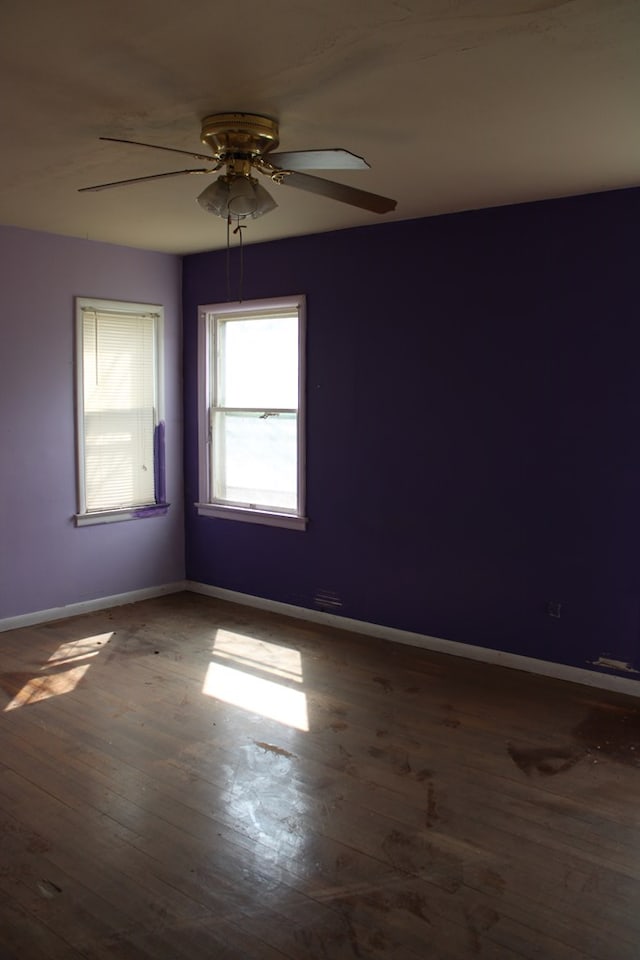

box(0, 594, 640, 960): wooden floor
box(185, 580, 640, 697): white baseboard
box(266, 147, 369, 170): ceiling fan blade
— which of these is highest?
box(266, 147, 369, 170): ceiling fan blade

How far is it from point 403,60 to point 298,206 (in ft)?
6.32

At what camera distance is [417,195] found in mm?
3928

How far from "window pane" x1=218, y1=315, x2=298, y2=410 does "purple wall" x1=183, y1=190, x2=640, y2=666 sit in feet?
0.69

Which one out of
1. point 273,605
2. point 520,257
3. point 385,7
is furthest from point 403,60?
point 273,605

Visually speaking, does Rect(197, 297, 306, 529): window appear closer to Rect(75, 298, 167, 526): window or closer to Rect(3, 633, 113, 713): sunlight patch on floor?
Rect(75, 298, 167, 526): window

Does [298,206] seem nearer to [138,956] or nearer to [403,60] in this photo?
[403,60]

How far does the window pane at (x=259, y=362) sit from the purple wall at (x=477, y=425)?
0.69 feet

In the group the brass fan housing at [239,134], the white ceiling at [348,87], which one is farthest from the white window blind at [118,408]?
the brass fan housing at [239,134]

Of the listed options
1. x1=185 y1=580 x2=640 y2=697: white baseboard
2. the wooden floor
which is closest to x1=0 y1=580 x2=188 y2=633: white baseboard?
x1=185 y1=580 x2=640 y2=697: white baseboard

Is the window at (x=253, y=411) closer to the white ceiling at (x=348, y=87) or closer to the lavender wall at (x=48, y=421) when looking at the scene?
the lavender wall at (x=48, y=421)

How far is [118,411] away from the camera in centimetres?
547

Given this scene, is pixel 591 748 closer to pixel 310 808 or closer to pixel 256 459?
pixel 310 808

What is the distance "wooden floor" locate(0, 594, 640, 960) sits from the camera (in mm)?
2238

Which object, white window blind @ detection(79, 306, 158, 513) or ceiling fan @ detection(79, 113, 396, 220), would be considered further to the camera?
white window blind @ detection(79, 306, 158, 513)
